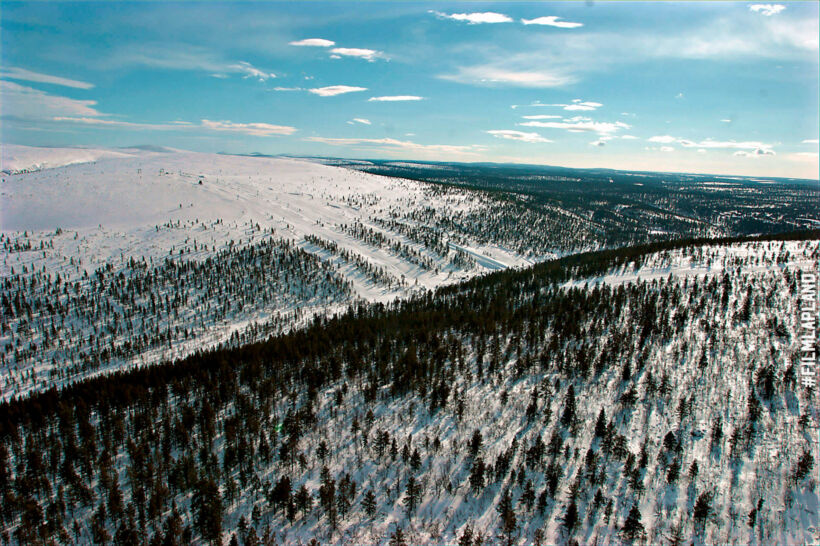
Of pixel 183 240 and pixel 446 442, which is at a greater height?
pixel 183 240

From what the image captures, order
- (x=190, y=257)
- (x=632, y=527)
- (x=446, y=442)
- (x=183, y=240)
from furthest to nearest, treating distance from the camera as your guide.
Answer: (x=183, y=240) < (x=190, y=257) < (x=446, y=442) < (x=632, y=527)

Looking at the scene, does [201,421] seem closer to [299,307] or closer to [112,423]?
[112,423]

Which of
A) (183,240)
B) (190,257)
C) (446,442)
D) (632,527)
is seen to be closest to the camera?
(632,527)

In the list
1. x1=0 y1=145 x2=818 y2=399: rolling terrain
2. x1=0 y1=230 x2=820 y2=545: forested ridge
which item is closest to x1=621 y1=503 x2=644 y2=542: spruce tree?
x1=0 y1=230 x2=820 y2=545: forested ridge

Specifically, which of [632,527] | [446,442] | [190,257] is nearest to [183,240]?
[190,257]

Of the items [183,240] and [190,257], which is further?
[183,240]

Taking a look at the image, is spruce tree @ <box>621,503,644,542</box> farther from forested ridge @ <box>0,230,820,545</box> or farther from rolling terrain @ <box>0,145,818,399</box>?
rolling terrain @ <box>0,145,818,399</box>

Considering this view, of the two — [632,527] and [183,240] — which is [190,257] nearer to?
[183,240]
